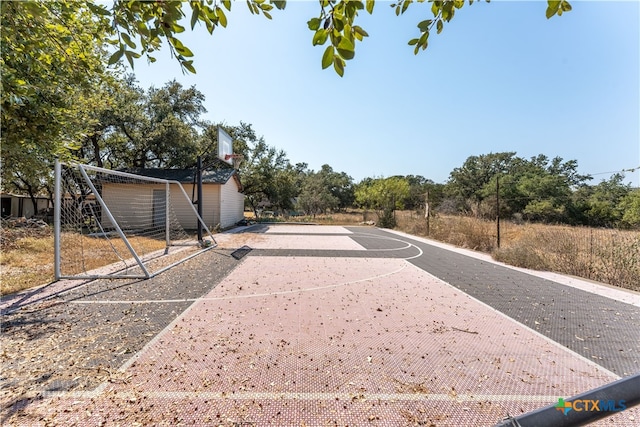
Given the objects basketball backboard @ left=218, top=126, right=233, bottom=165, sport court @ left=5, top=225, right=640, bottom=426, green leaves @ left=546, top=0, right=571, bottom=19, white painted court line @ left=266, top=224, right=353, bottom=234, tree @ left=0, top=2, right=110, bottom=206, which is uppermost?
basketball backboard @ left=218, top=126, right=233, bottom=165

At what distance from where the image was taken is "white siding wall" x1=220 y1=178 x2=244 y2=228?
17261 millimetres

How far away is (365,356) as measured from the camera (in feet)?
9.74

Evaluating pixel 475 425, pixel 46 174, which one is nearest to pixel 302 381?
pixel 475 425

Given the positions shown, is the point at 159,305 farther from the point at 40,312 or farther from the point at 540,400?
the point at 540,400

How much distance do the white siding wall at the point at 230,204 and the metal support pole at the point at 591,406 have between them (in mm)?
17279

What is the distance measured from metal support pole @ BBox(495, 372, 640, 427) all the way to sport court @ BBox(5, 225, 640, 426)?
160 cm

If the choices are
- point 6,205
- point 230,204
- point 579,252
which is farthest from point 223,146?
point 6,205

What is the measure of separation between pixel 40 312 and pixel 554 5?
604 cm

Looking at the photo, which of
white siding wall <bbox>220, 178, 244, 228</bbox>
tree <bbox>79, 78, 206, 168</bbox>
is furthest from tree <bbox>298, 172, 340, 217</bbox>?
tree <bbox>79, 78, 206, 168</bbox>

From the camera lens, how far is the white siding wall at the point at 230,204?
680 inches

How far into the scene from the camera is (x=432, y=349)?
3156mm

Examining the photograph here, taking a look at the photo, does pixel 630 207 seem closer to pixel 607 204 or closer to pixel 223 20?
pixel 607 204

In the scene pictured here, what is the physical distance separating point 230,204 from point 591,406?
19.5 meters

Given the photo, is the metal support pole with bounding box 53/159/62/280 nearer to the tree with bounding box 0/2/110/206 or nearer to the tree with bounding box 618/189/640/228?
the tree with bounding box 0/2/110/206
